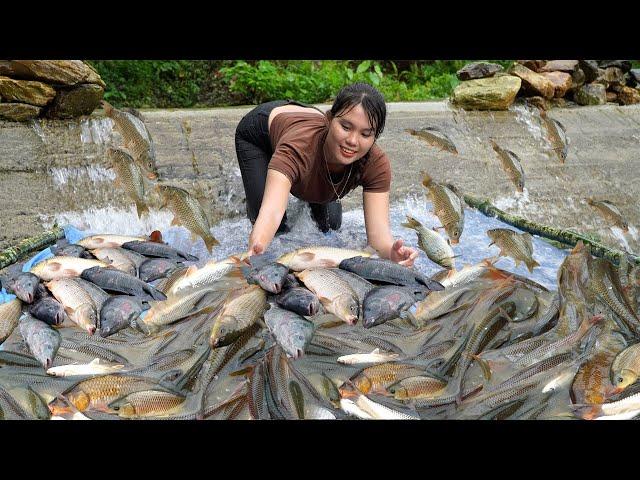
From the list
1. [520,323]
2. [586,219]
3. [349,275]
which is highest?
[349,275]

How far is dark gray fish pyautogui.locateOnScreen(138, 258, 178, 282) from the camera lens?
10.7ft

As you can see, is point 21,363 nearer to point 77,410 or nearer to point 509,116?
point 77,410

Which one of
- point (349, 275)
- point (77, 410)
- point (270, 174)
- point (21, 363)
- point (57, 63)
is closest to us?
point (77, 410)

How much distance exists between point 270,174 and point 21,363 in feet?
4.39

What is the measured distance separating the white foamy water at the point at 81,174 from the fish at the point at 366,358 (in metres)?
3.59

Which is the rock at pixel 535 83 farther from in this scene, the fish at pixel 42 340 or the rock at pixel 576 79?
the fish at pixel 42 340

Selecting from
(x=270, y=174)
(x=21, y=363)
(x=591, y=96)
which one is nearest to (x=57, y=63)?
(x=270, y=174)

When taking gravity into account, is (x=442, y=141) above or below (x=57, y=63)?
below

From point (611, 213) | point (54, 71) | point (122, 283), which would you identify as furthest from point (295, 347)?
point (54, 71)

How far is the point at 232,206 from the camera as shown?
19.7 feet

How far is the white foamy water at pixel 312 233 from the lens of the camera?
4.60 m

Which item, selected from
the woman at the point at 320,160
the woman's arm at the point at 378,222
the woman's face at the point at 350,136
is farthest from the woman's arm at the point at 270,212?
the woman's arm at the point at 378,222

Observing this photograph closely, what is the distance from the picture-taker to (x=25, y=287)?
112 inches

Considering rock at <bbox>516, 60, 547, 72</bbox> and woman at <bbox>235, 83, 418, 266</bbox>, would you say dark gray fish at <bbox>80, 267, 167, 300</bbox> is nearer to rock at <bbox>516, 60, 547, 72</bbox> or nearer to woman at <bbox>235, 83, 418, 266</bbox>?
woman at <bbox>235, 83, 418, 266</bbox>
